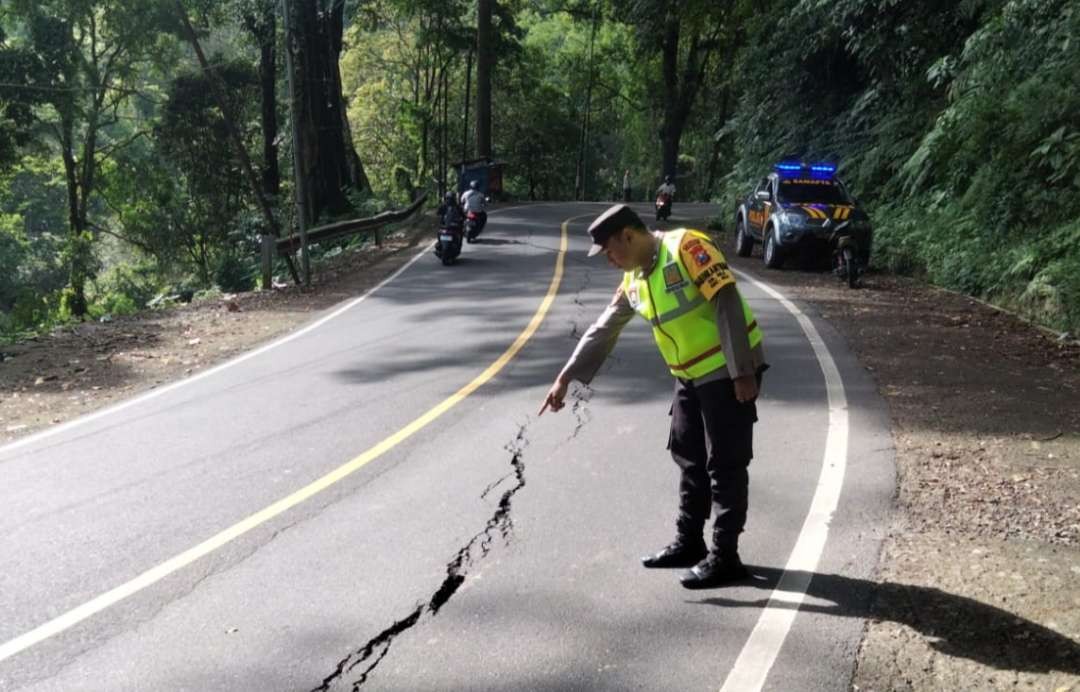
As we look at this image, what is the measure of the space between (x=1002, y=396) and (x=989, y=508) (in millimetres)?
2882

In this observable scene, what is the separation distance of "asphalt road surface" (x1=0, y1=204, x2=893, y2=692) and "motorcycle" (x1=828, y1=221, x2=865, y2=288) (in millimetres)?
5976

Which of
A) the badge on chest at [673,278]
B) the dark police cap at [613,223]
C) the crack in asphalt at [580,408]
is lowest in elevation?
the crack in asphalt at [580,408]

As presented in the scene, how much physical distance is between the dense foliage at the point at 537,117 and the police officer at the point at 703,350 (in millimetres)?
7887

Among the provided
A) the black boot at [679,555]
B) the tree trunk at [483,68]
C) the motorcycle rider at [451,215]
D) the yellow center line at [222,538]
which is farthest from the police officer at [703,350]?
the tree trunk at [483,68]

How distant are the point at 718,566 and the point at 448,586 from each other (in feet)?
4.24

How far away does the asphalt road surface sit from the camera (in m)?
3.84

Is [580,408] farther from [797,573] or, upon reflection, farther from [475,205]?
[475,205]

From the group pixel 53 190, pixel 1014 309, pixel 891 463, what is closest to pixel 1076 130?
pixel 1014 309

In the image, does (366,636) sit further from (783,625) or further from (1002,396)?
(1002,396)

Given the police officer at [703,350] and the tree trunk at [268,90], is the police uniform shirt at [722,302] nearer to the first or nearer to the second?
the police officer at [703,350]

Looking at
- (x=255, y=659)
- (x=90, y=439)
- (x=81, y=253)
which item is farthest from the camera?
(x=81, y=253)

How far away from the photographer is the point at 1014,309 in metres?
12.1

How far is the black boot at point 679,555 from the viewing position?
4654mm

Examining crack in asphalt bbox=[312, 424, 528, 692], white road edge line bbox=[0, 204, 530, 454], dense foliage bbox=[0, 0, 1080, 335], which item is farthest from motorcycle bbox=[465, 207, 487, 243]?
crack in asphalt bbox=[312, 424, 528, 692]
